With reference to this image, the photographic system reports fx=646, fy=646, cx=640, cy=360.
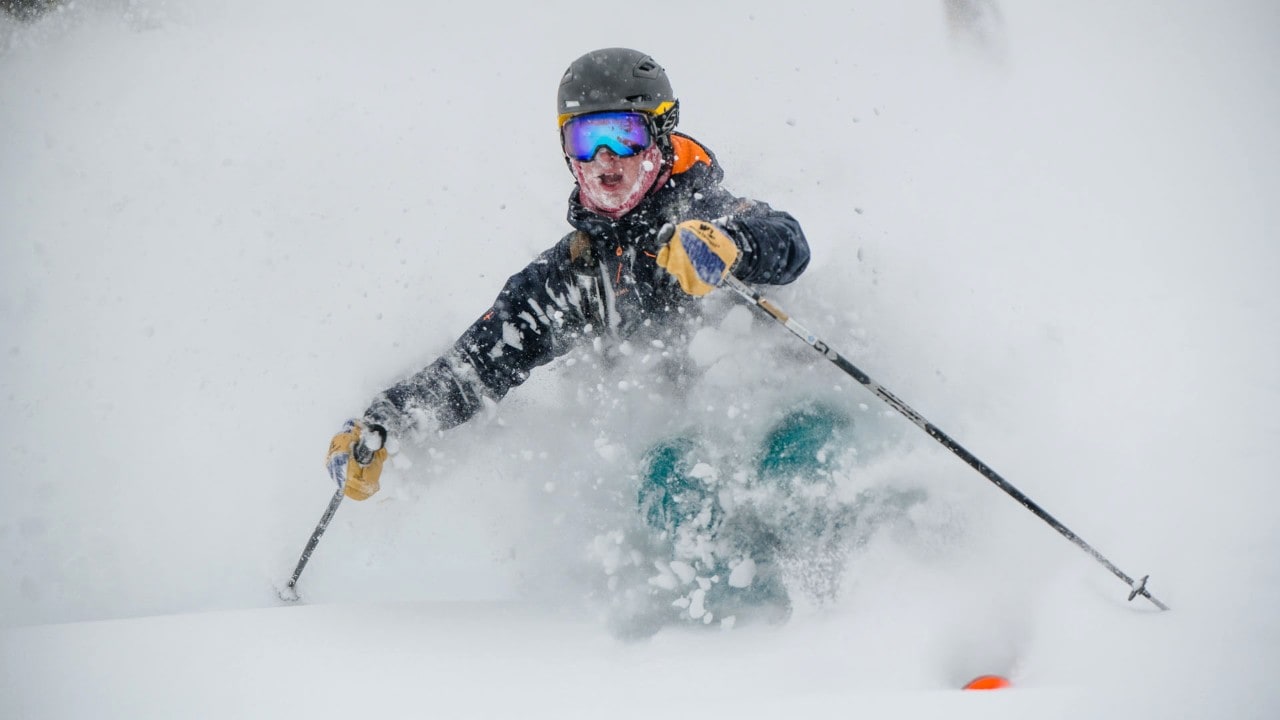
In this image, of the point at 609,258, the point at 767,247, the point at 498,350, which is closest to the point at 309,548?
the point at 498,350

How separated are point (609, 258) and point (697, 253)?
0.74 m

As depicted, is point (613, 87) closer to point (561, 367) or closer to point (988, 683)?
point (561, 367)

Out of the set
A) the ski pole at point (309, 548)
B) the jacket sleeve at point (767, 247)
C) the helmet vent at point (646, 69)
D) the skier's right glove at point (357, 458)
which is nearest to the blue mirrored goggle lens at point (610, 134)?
the helmet vent at point (646, 69)

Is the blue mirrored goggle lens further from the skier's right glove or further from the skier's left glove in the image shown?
the skier's right glove

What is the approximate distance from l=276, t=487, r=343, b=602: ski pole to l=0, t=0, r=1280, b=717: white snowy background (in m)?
0.19

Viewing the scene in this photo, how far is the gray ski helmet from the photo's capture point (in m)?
2.78

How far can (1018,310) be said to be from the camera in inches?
145

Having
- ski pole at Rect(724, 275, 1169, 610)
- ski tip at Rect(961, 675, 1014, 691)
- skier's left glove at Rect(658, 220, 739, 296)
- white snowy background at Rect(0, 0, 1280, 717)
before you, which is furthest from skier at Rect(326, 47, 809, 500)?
ski tip at Rect(961, 675, 1014, 691)

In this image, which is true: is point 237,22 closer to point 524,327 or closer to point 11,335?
point 11,335

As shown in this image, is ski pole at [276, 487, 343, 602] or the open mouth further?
ski pole at [276, 487, 343, 602]

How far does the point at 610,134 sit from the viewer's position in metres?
2.76

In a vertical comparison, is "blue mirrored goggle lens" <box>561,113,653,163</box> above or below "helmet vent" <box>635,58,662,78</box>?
below

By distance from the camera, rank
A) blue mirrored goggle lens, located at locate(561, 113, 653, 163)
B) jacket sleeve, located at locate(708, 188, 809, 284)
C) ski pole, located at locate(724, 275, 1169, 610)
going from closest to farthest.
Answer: ski pole, located at locate(724, 275, 1169, 610) < jacket sleeve, located at locate(708, 188, 809, 284) < blue mirrored goggle lens, located at locate(561, 113, 653, 163)

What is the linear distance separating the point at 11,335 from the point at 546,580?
438cm
